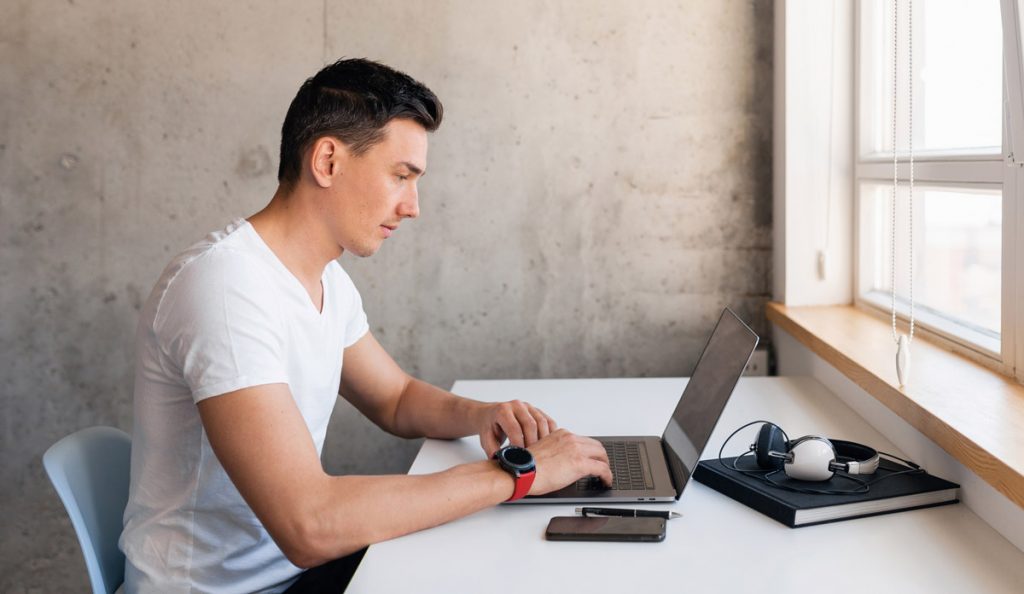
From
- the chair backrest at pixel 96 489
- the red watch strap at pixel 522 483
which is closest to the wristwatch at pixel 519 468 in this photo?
the red watch strap at pixel 522 483

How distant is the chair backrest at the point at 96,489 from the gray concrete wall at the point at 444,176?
45.7 inches

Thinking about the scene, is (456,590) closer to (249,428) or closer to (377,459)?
(249,428)

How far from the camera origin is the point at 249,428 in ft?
4.47

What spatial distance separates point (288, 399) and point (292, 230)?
1.20ft

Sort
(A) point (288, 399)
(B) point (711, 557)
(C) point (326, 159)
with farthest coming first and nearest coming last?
(C) point (326, 159) < (A) point (288, 399) < (B) point (711, 557)

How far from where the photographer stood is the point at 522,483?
1489mm

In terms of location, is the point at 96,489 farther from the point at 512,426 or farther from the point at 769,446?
the point at 769,446

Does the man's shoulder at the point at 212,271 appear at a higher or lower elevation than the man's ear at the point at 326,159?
lower

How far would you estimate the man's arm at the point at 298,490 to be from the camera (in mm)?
1353

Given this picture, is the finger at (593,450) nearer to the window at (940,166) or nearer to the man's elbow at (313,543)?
the man's elbow at (313,543)

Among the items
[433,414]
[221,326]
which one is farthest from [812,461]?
[221,326]

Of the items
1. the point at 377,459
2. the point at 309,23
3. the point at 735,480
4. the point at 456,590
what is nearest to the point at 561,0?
the point at 309,23

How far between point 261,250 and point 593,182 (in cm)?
140

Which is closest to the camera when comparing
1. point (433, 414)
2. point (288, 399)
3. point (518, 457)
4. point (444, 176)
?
point (288, 399)
